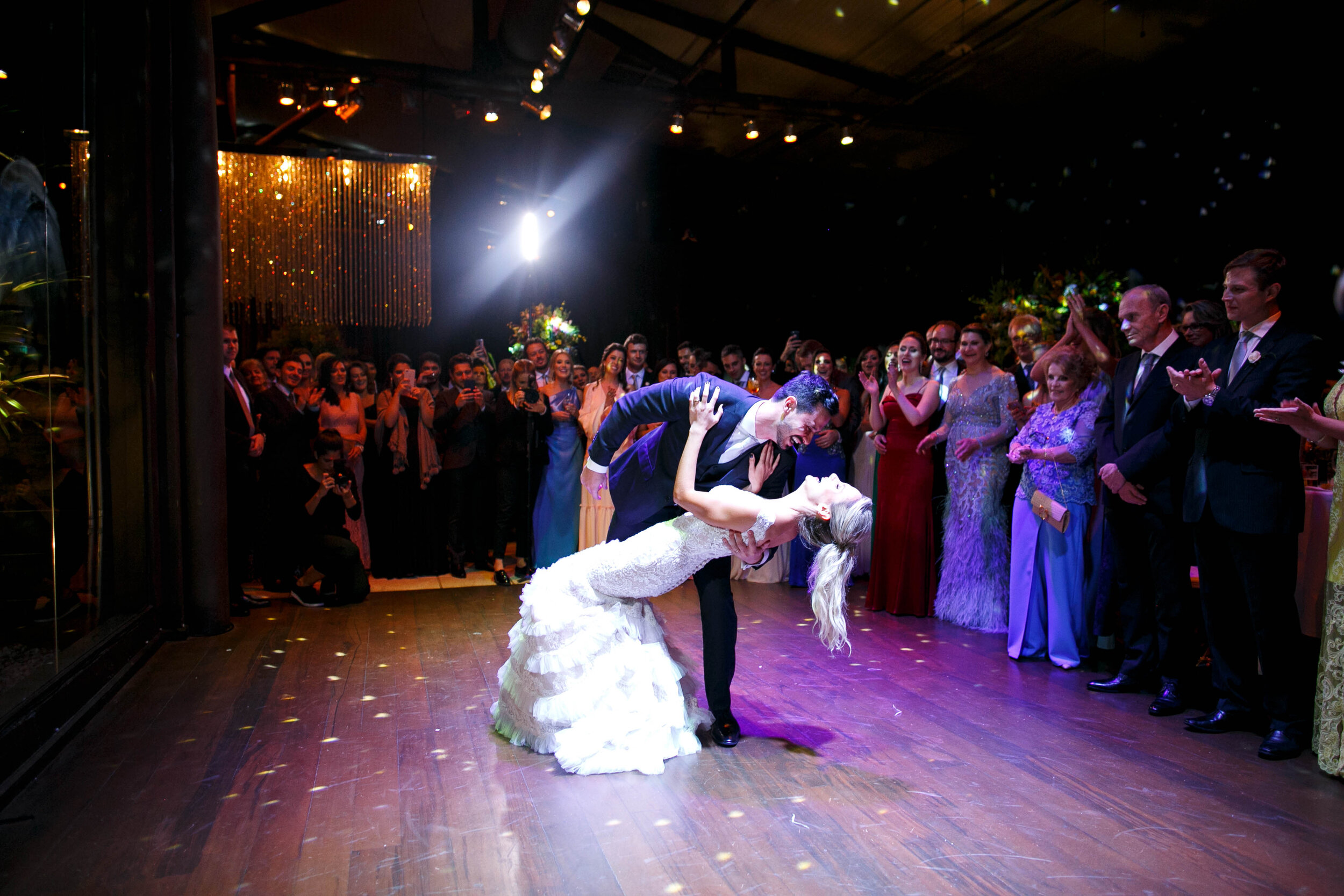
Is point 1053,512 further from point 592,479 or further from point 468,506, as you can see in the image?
point 468,506

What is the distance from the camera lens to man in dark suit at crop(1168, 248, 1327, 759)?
9.31 ft

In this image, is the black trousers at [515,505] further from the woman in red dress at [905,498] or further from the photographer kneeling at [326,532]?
the woman in red dress at [905,498]

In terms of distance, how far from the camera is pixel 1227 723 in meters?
3.06

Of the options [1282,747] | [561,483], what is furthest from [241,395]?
[1282,747]

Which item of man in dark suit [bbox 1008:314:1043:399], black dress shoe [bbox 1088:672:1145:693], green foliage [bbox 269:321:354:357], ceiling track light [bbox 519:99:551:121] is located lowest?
black dress shoe [bbox 1088:672:1145:693]

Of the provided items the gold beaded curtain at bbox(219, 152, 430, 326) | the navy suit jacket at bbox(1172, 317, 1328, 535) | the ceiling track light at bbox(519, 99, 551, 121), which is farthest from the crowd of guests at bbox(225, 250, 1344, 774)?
the ceiling track light at bbox(519, 99, 551, 121)

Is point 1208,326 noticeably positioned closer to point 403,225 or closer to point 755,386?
point 755,386

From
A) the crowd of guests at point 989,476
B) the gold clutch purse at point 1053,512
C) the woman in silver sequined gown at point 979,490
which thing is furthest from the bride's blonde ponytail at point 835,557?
the woman in silver sequined gown at point 979,490

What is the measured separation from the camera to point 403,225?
661 cm

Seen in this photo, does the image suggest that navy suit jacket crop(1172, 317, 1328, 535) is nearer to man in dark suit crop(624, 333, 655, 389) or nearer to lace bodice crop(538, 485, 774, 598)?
lace bodice crop(538, 485, 774, 598)

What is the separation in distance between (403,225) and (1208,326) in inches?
215

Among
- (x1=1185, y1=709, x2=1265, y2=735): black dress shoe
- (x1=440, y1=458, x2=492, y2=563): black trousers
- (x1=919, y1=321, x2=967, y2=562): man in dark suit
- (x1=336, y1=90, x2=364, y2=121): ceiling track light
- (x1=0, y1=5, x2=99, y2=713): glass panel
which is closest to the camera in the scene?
(x1=0, y1=5, x2=99, y2=713): glass panel

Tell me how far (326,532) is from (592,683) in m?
3.11

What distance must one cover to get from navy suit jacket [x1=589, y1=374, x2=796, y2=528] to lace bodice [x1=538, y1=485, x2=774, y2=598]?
0.20 meters
